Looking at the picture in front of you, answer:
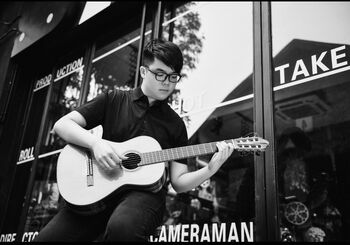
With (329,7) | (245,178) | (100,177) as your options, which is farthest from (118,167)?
(329,7)

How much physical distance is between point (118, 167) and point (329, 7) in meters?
2.41

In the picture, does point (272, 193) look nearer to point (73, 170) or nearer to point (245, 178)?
point (245, 178)

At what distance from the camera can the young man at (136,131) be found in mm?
1992

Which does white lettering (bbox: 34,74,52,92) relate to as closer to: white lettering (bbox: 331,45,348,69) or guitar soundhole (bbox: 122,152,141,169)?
guitar soundhole (bbox: 122,152,141,169)

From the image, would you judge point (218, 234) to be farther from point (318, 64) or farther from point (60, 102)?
point (60, 102)

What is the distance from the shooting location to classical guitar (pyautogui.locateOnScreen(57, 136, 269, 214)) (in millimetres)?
2021

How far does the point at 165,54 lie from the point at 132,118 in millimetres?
451

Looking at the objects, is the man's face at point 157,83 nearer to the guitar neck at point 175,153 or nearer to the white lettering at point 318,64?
the guitar neck at point 175,153

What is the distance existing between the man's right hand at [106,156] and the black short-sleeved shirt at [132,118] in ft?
0.58

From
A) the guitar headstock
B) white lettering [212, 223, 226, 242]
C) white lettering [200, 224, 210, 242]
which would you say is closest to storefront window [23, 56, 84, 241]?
white lettering [200, 224, 210, 242]

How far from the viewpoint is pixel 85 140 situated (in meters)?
2.14

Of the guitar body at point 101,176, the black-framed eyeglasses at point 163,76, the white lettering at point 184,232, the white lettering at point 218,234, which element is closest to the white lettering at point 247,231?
the white lettering at point 218,234

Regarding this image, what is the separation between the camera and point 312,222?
3.14 meters

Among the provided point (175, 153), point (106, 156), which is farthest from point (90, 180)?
point (175, 153)
